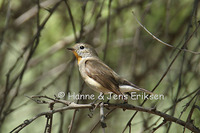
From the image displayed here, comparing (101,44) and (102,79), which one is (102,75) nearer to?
(102,79)

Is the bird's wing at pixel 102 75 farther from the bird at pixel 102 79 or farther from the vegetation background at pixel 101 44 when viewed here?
the vegetation background at pixel 101 44

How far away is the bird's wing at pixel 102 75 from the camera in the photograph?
3651 mm

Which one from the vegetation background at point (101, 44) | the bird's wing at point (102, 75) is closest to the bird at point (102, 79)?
the bird's wing at point (102, 75)

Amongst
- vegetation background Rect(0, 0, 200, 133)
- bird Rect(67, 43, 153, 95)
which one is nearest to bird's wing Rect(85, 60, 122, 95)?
bird Rect(67, 43, 153, 95)

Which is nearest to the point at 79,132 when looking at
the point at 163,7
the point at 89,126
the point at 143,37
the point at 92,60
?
the point at 89,126

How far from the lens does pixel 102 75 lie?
153 inches

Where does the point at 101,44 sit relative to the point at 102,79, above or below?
above

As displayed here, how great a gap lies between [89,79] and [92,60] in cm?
50

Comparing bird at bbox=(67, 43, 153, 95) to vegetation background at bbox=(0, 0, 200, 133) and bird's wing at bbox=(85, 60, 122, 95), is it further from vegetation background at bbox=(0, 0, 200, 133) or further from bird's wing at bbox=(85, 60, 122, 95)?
vegetation background at bbox=(0, 0, 200, 133)

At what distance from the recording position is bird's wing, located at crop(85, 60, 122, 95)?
3.65 m

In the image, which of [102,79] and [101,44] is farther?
[101,44]

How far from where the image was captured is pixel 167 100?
451 cm

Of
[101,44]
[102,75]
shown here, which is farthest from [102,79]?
[101,44]

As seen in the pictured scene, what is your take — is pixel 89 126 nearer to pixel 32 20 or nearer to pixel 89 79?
pixel 89 79
